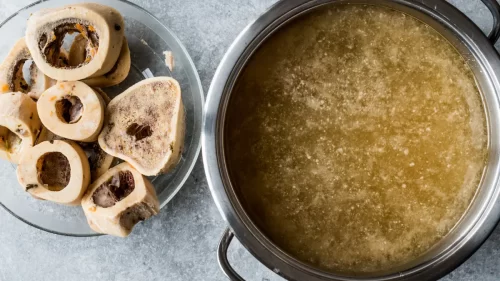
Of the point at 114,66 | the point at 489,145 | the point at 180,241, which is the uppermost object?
the point at 489,145

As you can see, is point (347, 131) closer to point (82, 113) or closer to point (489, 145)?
point (489, 145)

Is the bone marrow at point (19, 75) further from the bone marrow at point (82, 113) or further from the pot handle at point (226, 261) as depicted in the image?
the pot handle at point (226, 261)

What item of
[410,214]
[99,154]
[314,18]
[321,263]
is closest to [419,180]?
[410,214]

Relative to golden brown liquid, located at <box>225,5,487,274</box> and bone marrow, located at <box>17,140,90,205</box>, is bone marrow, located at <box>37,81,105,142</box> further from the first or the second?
golden brown liquid, located at <box>225,5,487,274</box>

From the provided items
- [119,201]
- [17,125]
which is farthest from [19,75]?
[119,201]

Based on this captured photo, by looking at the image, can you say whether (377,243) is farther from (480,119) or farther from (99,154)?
(99,154)

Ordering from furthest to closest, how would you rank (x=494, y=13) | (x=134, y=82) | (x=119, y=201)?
(x=134, y=82), (x=119, y=201), (x=494, y=13)

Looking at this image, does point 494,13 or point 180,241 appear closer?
point 494,13
